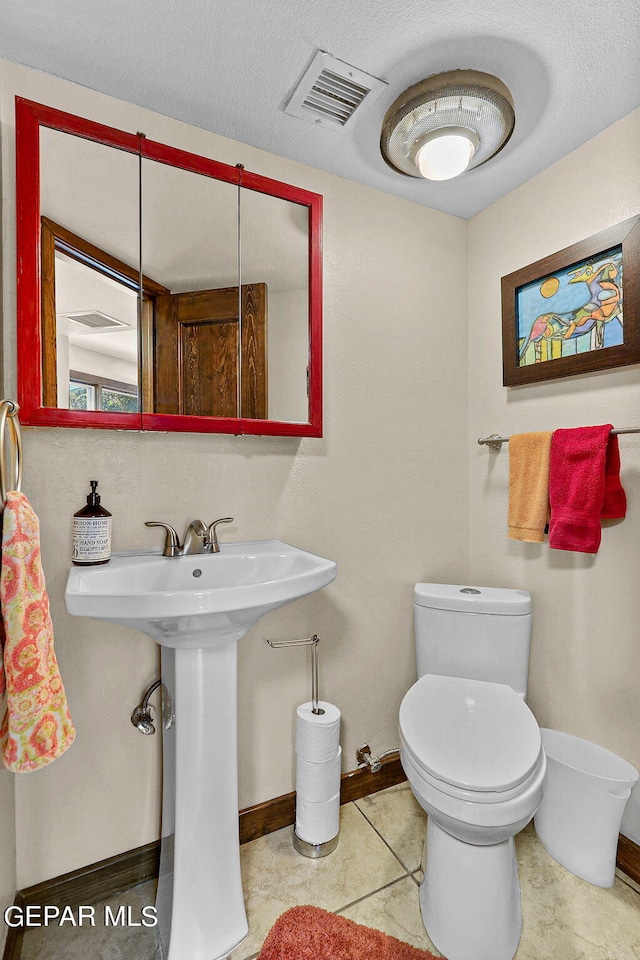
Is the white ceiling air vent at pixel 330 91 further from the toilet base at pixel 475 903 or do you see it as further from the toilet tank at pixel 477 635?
the toilet base at pixel 475 903

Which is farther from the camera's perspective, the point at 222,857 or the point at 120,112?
the point at 120,112

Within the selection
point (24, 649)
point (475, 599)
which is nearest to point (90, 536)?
point (24, 649)

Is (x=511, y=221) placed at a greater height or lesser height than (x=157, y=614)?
greater

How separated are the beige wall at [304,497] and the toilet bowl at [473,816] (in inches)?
19.7

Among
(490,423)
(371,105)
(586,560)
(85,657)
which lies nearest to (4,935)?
(85,657)

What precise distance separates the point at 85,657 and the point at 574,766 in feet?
4.95

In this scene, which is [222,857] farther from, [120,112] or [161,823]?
[120,112]

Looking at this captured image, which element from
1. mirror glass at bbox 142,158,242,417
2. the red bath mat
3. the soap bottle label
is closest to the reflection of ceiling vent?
mirror glass at bbox 142,158,242,417

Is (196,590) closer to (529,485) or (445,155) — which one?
(529,485)

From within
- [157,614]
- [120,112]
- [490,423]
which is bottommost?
[157,614]

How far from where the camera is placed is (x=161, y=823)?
144 cm

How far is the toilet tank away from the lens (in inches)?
64.1

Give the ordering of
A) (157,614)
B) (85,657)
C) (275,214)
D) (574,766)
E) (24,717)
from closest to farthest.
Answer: (24,717), (157,614), (85,657), (574,766), (275,214)

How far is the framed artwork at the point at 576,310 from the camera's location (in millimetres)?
1419
